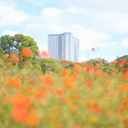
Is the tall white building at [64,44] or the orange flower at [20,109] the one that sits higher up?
the tall white building at [64,44]

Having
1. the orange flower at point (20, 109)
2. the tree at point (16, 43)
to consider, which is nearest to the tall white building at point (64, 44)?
the tree at point (16, 43)

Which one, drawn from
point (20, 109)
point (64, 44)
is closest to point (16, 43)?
point (64, 44)

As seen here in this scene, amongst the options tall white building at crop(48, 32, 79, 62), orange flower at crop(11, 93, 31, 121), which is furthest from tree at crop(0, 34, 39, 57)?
orange flower at crop(11, 93, 31, 121)

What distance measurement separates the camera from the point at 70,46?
27.0 meters

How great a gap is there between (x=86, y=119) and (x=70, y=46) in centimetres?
2392

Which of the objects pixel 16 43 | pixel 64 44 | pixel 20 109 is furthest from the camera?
pixel 16 43

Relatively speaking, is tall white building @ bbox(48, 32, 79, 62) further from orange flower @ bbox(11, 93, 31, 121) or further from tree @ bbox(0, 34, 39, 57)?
orange flower @ bbox(11, 93, 31, 121)

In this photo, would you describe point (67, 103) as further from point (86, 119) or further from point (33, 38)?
point (33, 38)

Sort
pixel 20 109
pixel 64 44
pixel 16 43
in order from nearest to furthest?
pixel 20 109 → pixel 64 44 → pixel 16 43

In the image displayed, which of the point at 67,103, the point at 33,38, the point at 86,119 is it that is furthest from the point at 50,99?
the point at 33,38

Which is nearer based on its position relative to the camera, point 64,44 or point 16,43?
point 64,44

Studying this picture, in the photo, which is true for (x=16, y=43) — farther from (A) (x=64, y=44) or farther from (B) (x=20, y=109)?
(B) (x=20, y=109)

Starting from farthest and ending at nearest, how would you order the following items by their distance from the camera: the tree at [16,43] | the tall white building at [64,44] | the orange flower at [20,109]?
the tree at [16,43]
the tall white building at [64,44]
the orange flower at [20,109]

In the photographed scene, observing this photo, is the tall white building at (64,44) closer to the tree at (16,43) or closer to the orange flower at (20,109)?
the tree at (16,43)
